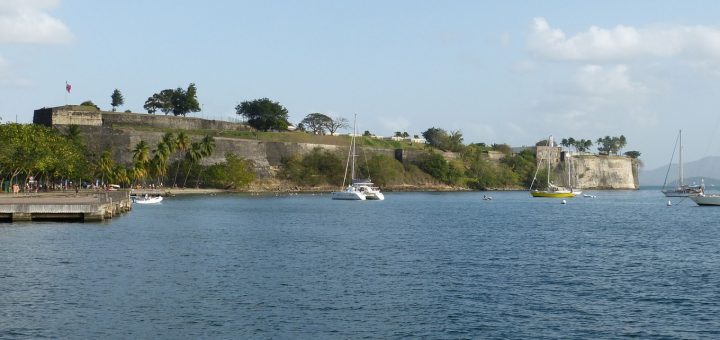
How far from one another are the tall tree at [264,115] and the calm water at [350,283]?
97.4 meters

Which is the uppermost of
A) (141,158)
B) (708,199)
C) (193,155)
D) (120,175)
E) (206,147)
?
(206,147)

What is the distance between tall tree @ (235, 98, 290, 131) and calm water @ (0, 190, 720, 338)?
9741cm

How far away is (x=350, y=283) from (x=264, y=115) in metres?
122

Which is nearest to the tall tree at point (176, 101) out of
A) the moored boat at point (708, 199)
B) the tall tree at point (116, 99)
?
the tall tree at point (116, 99)

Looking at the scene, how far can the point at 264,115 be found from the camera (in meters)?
149

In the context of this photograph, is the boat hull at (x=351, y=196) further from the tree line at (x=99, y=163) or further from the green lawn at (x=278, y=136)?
the green lawn at (x=278, y=136)

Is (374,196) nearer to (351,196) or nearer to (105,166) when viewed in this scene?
(351,196)

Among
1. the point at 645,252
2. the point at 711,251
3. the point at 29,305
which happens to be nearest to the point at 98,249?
the point at 29,305

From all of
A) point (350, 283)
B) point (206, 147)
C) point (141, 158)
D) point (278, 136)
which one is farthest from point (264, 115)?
point (350, 283)

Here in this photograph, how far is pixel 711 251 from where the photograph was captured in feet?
133

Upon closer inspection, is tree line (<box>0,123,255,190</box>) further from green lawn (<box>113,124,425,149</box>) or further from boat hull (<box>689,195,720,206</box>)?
boat hull (<box>689,195,720,206</box>)

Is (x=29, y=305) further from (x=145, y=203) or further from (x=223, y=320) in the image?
(x=145, y=203)

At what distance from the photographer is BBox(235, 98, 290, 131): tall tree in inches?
5851

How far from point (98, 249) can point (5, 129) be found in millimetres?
43768
